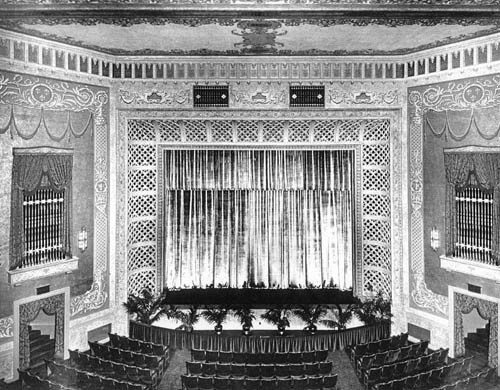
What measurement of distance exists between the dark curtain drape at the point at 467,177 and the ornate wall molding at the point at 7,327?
1138 centimetres

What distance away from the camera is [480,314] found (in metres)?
12.5

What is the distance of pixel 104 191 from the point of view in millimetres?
14062

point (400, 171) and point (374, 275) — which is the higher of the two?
point (400, 171)

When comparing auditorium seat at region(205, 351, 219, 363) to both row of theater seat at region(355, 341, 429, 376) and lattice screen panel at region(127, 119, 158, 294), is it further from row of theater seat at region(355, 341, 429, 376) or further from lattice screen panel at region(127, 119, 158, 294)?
lattice screen panel at region(127, 119, 158, 294)

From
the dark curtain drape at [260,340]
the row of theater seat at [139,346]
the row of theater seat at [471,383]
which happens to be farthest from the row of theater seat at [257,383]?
the dark curtain drape at [260,340]

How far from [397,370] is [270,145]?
7434 millimetres

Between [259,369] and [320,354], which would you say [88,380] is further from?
[320,354]

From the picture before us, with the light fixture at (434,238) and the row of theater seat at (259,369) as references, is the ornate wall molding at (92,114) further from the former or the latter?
the light fixture at (434,238)

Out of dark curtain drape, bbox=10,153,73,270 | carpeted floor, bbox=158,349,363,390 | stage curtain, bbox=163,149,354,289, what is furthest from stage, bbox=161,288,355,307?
dark curtain drape, bbox=10,153,73,270

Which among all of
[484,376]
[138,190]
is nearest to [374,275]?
[484,376]

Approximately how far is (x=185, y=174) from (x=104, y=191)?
2681 millimetres

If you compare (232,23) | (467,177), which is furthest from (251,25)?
(467,177)

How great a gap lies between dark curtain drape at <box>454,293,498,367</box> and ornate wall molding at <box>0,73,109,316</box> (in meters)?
9.93

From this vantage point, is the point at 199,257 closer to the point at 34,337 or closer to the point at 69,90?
the point at 34,337
